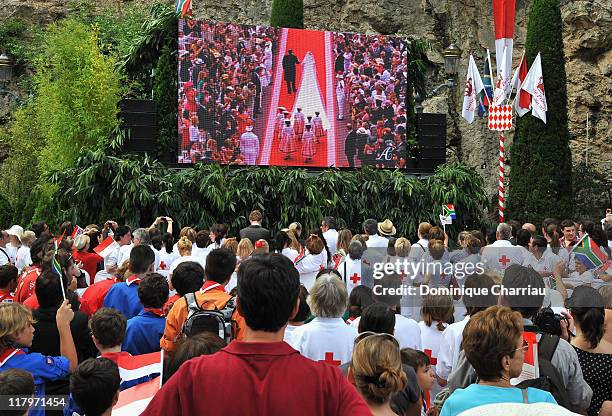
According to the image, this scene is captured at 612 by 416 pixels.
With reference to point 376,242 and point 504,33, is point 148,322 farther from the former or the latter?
point 504,33

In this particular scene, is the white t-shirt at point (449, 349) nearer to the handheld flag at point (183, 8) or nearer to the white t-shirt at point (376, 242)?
the white t-shirt at point (376, 242)

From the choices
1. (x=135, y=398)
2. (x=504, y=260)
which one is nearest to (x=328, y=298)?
(x=135, y=398)

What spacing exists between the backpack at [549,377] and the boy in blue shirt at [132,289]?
11.6ft

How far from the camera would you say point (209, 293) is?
18.4ft

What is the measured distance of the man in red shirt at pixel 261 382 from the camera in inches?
103

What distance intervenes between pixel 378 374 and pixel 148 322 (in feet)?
8.80

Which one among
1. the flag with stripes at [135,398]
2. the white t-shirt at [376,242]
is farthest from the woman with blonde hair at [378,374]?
the white t-shirt at [376,242]

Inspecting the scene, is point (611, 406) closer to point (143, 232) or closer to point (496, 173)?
point (143, 232)

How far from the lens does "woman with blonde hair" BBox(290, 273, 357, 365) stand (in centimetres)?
525

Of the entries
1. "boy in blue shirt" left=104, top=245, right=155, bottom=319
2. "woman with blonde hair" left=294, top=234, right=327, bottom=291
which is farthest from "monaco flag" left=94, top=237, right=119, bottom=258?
"boy in blue shirt" left=104, top=245, right=155, bottom=319

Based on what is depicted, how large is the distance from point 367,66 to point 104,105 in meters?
8.18

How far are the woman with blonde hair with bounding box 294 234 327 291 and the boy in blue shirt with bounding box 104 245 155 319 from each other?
3.18 metres

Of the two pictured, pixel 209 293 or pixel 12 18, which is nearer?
pixel 209 293

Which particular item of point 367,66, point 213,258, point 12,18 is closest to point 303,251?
point 213,258
